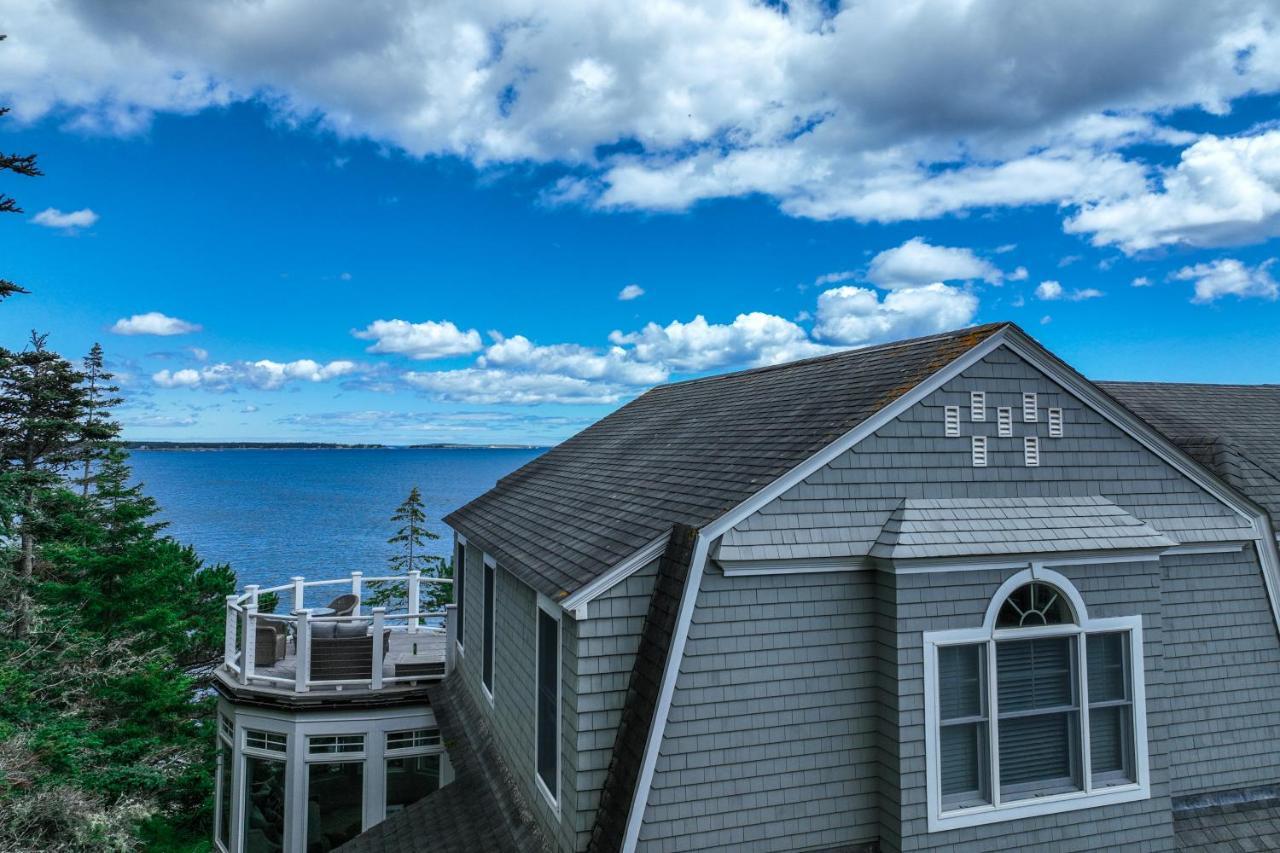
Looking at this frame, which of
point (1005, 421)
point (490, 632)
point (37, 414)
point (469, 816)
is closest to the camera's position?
point (1005, 421)

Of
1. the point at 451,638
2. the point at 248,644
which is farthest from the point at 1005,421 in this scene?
the point at 248,644

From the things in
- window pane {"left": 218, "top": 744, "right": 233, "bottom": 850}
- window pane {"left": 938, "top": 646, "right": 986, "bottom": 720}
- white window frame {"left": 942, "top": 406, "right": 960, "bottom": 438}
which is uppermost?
white window frame {"left": 942, "top": 406, "right": 960, "bottom": 438}

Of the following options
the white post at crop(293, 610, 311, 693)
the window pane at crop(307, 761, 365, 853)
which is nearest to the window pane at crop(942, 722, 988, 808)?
the window pane at crop(307, 761, 365, 853)

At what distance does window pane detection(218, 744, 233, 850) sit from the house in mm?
6656

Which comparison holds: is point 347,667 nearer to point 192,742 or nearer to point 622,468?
point 622,468

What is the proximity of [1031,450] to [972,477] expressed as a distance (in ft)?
2.32

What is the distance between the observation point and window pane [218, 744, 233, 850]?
13320 millimetres

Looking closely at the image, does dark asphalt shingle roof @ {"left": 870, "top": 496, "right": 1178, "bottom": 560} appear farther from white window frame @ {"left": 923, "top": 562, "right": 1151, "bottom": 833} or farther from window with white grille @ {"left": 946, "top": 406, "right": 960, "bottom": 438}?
window with white grille @ {"left": 946, "top": 406, "right": 960, "bottom": 438}

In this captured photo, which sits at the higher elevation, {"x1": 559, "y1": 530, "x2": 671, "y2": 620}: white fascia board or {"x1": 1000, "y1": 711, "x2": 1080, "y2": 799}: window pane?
{"x1": 559, "y1": 530, "x2": 671, "y2": 620}: white fascia board

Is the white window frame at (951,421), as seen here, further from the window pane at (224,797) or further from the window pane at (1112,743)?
the window pane at (224,797)

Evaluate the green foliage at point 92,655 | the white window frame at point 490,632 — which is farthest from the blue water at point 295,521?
the white window frame at point 490,632

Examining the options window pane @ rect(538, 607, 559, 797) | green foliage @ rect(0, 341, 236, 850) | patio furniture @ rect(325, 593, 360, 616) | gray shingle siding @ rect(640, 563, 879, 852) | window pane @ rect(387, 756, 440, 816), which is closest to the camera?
gray shingle siding @ rect(640, 563, 879, 852)

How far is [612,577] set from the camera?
6363 mm

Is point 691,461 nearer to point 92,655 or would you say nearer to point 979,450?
point 979,450
